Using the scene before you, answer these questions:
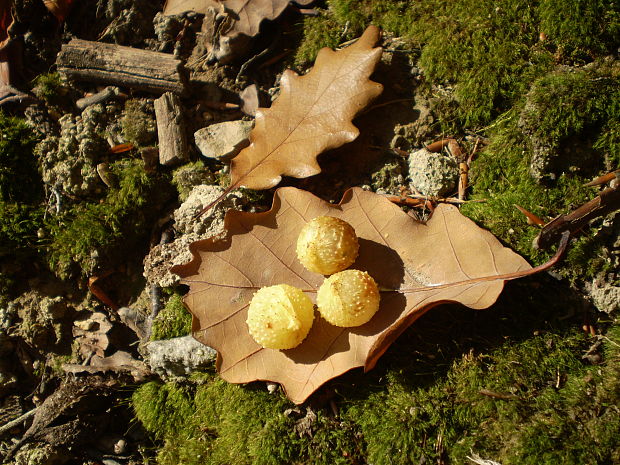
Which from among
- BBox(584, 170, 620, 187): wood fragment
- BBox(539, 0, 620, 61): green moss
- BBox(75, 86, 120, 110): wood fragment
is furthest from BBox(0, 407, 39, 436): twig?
BBox(539, 0, 620, 61): green moss

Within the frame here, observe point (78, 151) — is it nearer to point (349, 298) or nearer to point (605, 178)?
point (349, 298)

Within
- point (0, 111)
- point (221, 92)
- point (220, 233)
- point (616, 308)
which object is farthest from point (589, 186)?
point (0, 111)

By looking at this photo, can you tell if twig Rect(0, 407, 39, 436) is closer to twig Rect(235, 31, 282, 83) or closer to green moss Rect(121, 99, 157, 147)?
green moss Rect(121, 99, 157, 147)

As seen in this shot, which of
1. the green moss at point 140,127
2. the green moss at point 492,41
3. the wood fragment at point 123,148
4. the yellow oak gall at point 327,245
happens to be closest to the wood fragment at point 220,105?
the green moss at point 140,127

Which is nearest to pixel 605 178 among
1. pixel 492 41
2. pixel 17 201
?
pixel 492 41

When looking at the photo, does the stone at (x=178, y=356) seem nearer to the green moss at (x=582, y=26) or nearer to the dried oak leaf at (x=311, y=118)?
the dried oak leaf at (x=311, y=118)
